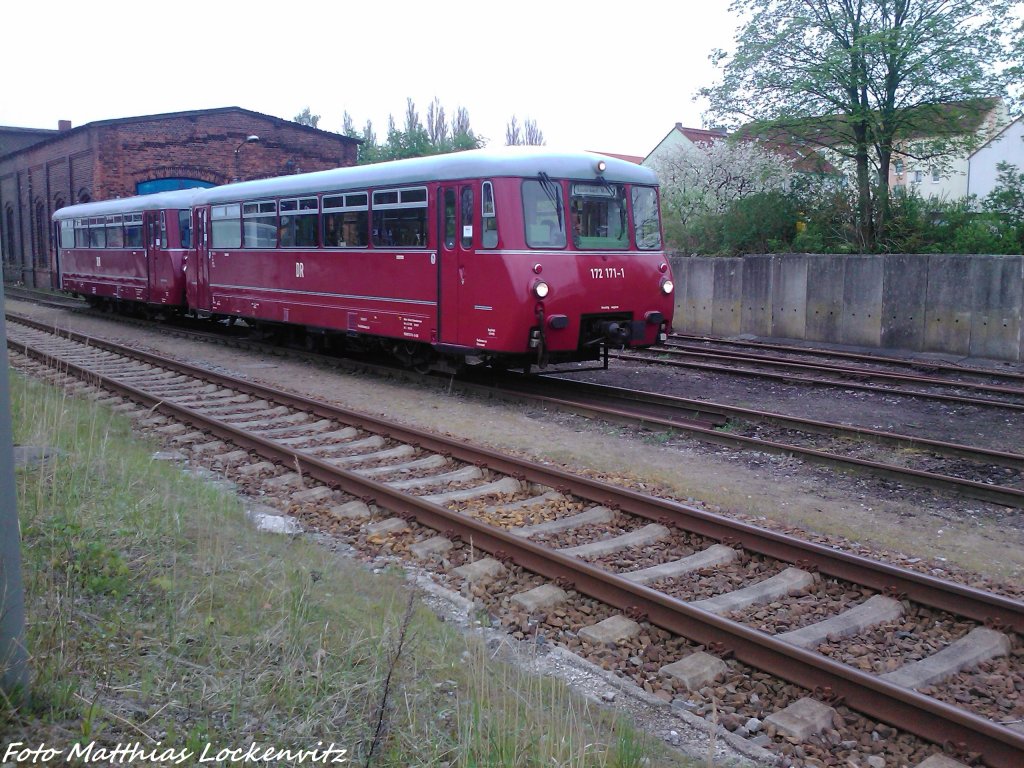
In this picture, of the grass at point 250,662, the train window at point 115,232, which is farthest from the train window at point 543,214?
the train window at point 115,232

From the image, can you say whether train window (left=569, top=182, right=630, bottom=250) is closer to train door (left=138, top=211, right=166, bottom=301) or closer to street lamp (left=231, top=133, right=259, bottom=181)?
train door (left=138, top=211, right=166, bottom=301)

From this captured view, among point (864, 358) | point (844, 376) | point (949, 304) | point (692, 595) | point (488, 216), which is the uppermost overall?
point (488, 216)

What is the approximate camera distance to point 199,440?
9.64 m

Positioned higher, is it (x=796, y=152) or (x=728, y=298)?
(x=796, y=152)

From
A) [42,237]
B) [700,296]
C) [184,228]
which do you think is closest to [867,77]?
[700,296]

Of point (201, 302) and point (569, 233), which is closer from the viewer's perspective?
point (569, 233)

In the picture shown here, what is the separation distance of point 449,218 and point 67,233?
21.2 m

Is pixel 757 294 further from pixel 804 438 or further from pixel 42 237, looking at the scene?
pixel 42 237

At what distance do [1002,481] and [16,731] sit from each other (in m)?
8.10

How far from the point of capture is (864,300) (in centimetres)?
1862

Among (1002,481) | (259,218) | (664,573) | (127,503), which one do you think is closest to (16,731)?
(127,503)

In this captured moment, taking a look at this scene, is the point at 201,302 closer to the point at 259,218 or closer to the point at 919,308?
the point at 259,218

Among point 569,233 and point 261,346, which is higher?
point 569,233

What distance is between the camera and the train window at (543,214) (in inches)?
443
